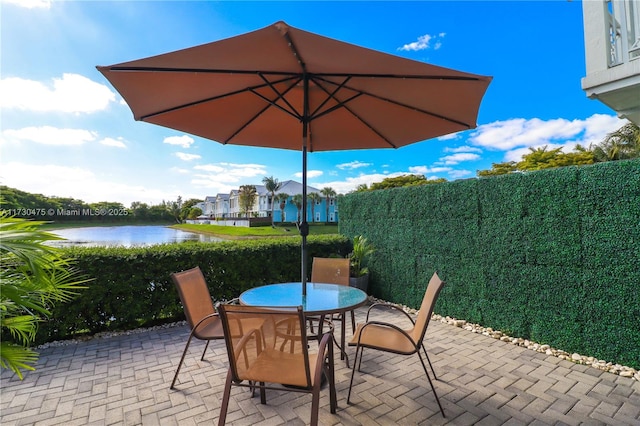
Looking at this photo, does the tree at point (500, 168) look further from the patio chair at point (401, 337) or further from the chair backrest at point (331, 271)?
the patio chair at point (401, 337)

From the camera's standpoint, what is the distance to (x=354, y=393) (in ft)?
9.00

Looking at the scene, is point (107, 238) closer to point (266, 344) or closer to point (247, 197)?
point (266, 344)

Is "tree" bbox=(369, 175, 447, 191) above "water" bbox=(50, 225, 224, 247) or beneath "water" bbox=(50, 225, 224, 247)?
above

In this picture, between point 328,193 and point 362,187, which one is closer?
point 362,187

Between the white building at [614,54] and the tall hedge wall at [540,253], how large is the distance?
1.06 m

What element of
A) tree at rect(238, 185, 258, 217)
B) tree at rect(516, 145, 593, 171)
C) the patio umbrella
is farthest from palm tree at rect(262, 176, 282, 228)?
the patio umbrella

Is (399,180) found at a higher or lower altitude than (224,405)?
higher

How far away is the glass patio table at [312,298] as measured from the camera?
8.34 ft

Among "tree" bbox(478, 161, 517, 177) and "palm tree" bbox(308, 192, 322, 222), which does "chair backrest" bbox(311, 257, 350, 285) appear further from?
"palm tree" bbox(308, 192, 322, 222)

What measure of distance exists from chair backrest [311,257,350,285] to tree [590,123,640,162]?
18313 mm

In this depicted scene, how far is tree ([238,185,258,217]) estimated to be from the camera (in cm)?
5694

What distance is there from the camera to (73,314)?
410 cm

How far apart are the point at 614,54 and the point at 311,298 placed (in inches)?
179

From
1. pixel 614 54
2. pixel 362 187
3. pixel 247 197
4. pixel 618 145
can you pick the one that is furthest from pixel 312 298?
pixel 247 197
